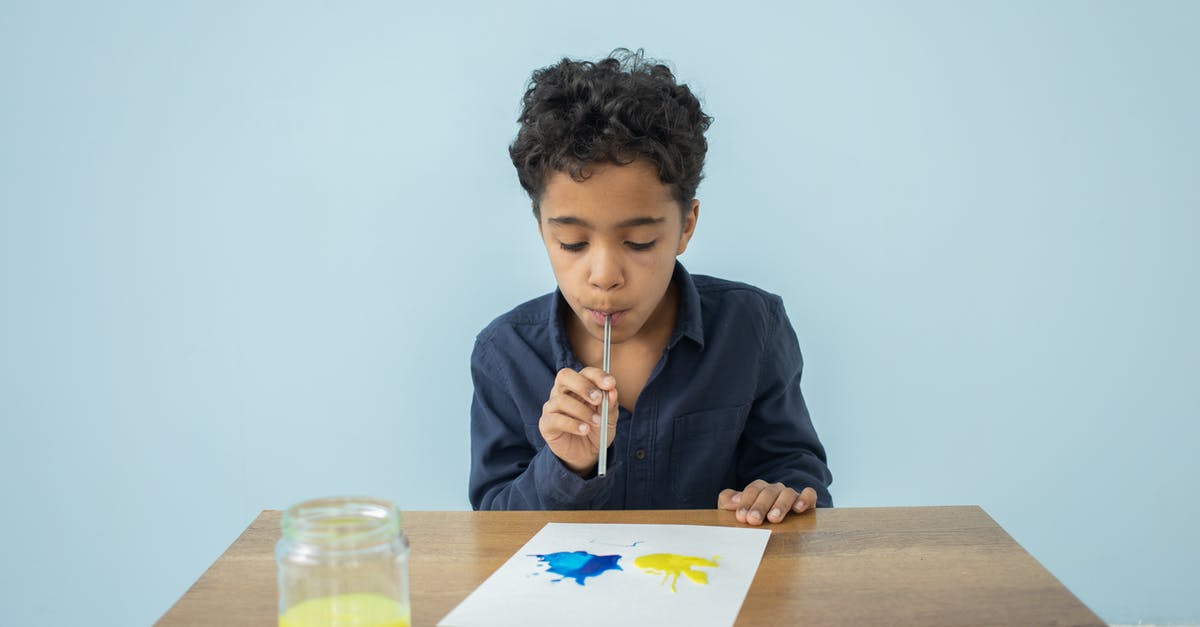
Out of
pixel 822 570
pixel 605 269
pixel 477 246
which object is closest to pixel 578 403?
pixel 605 269

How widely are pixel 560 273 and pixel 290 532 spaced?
625 mm

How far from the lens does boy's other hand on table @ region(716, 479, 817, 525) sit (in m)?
0.98

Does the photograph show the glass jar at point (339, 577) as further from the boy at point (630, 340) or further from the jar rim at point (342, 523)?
the boy at point (630, 340)

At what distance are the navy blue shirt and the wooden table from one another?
32 centimetres

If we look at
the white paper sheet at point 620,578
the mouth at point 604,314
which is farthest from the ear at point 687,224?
the white paper sheet at point 620,578

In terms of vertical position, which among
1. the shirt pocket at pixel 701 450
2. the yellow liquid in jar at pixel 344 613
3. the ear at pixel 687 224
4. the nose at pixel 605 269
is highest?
the ear at pixel 687 224

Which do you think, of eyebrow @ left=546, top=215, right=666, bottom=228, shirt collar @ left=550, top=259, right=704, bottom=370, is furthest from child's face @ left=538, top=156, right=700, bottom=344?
shirt collar @ left=550, top=259, right=704, bottom=370

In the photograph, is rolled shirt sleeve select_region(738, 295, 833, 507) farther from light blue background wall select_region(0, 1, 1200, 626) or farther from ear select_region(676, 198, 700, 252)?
light blue background wall select_region(0, 1, 1200, 626)

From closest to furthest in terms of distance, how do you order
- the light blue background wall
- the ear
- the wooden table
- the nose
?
1. the wooden table
2. the nose
3. the ear
4. the light blue background wall

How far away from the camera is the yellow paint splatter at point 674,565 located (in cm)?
82

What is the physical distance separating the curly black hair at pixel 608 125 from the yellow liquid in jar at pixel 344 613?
648 mm

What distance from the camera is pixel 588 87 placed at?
Answer: 1297mm

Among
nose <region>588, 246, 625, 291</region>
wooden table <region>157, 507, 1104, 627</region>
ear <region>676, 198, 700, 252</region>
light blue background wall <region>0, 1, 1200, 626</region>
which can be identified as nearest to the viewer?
wooden table <region>157, 507, 1104, 627</region>

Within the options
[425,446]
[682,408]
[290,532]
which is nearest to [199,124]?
[425,446]
